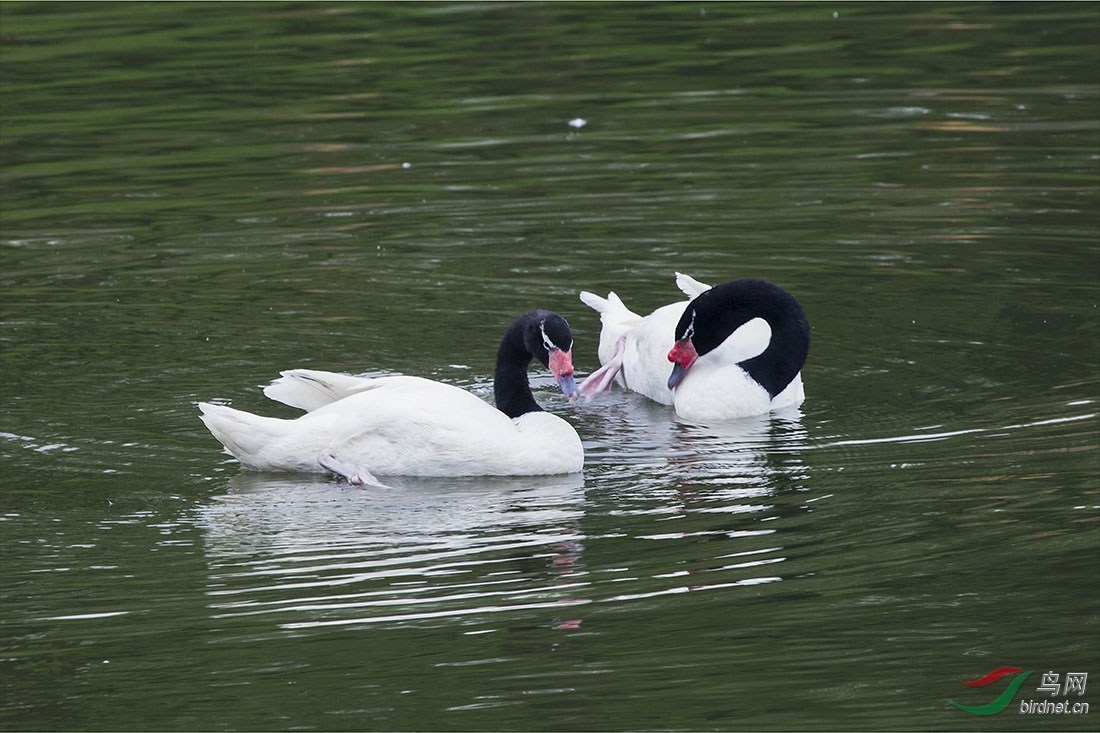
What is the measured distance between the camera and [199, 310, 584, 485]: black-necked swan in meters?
8.86

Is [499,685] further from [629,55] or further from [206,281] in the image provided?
[629,55]

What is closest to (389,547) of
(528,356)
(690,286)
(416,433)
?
(416,433)

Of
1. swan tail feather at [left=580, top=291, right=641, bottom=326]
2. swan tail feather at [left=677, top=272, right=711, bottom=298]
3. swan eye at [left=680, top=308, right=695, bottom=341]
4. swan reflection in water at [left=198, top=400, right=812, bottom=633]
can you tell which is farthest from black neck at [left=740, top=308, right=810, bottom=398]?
swan tail feather at [left=580, top=291, right=641, bottom=326]

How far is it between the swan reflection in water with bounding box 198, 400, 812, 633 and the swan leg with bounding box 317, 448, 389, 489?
4cm

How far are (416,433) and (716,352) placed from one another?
102 inches

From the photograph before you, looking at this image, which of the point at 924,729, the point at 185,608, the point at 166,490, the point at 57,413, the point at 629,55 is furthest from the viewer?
the point at 629,55

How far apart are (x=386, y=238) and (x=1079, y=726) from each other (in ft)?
29.8

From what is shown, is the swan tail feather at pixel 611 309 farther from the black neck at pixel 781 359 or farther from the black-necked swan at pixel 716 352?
the black neck at pixel 781 359

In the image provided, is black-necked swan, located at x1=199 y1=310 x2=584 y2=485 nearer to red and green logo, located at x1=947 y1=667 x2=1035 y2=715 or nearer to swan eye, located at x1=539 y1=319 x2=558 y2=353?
swan eye, located at x1=539 y1=319 x2=558 y2=353

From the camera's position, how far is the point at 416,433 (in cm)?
886

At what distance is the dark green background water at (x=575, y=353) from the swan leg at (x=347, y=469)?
2.5 inches

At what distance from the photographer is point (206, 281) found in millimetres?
13000

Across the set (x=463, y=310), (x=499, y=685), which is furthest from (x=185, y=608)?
(x=463, y=310)

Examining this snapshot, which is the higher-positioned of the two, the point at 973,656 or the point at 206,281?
the point at 206,281
